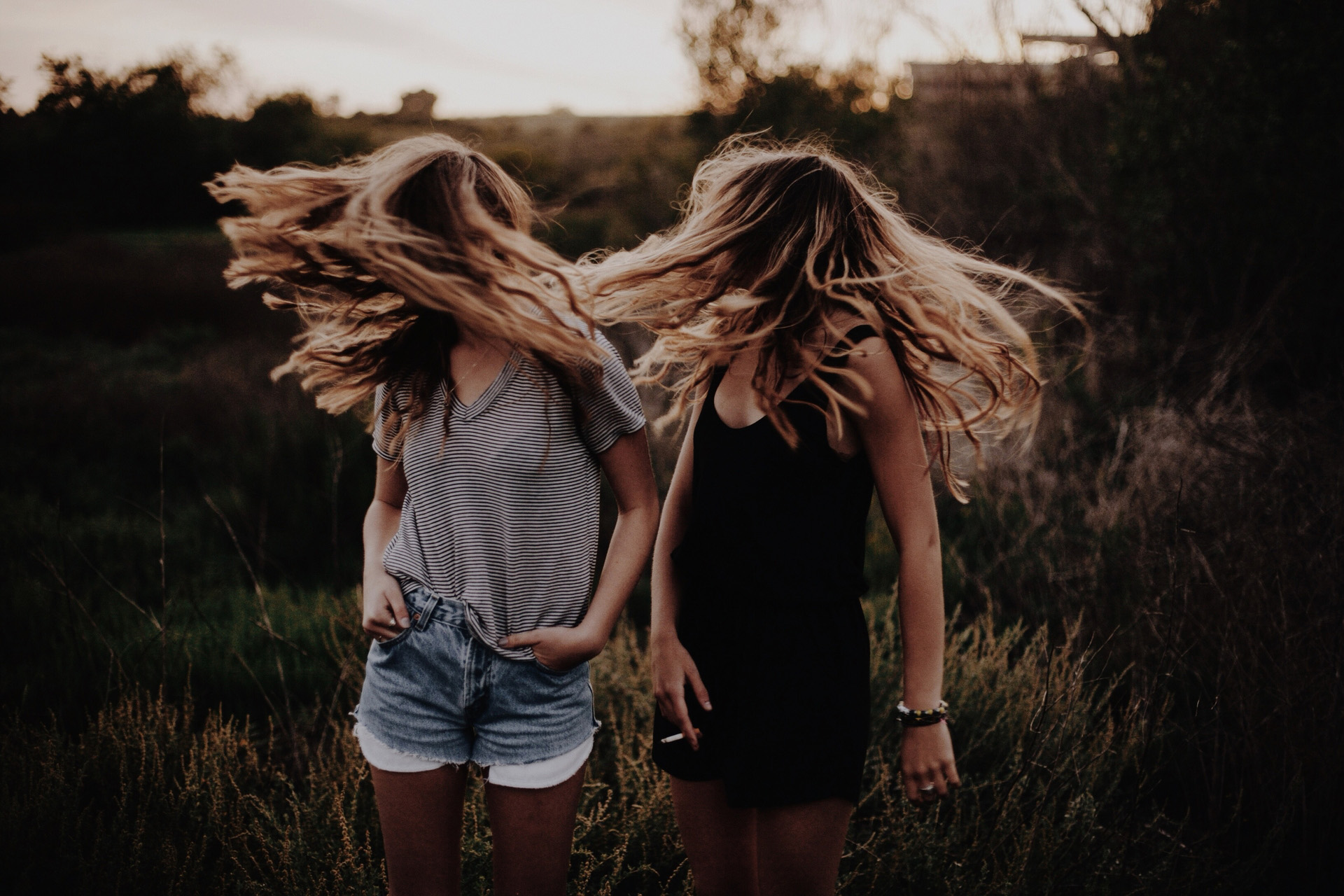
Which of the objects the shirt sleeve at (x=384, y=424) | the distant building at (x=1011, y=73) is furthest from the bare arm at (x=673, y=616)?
the distant building at (x=1011, y=73)

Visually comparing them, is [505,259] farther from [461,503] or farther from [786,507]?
[786,507]

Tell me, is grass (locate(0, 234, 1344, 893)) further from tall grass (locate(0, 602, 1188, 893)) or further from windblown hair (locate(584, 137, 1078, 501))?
windblown hair (locate(584, 137, 1078, 501))

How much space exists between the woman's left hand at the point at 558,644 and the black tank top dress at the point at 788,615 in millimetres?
280

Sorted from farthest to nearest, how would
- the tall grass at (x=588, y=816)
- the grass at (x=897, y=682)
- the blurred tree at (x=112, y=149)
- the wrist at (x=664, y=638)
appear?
the blurred tree at (x=112, y=149) < the grass at (x=897, y=682) < the tall grass at (x=588, y=816) < the wrist at (x=664, y=638)

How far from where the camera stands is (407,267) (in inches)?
51.9

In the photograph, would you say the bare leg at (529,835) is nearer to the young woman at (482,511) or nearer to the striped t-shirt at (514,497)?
the young woman at (482,511)

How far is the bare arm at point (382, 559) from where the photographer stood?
143cm

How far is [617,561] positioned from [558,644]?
19cm

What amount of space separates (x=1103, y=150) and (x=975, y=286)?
716cm

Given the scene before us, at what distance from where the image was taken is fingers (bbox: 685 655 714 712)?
1503mm

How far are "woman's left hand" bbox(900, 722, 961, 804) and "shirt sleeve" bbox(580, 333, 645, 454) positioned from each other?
77 cm

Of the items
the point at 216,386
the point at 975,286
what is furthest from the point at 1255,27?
the point at 216,386

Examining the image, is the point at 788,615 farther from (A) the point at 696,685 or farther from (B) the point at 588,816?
(B) the point at 588,816

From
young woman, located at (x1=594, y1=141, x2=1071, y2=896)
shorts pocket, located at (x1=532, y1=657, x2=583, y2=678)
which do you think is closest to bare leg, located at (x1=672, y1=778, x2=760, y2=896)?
young woman, located at (x1=594, y1=141, x2=1071, y2=896)
